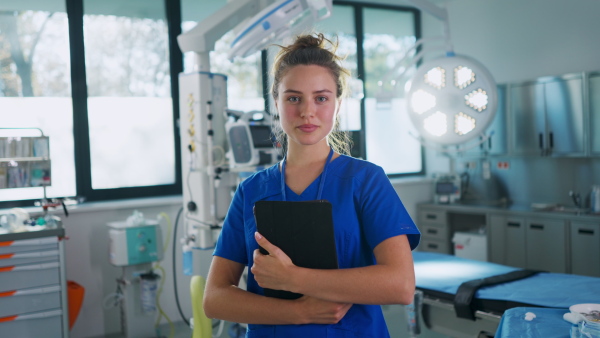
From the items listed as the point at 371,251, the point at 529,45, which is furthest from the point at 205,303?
the point at 529,45

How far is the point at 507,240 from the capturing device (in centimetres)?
484

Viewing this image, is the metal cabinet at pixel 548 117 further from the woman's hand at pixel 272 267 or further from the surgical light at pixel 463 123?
the woman's hand at pixel 272 267

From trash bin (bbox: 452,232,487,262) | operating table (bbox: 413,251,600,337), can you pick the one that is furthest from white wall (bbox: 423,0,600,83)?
operating table (bbox: 413,251,600,337)

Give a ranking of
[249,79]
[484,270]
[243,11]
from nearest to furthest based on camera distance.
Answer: [484,270], [243,11], [249,79]

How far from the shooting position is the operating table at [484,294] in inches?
101

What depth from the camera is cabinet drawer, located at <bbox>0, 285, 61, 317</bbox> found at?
3254 millimetres

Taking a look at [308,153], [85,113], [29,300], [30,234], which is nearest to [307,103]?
[308,153]

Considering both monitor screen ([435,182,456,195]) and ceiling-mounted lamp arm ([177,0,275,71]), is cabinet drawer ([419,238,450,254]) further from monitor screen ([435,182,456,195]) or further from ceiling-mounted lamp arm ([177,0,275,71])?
ceiling-mounted lamp arm ([177,0,275,71])

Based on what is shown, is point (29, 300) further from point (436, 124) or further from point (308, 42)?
point (308, 42)

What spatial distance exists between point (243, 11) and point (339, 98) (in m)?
2.44

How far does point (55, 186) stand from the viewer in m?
4.27

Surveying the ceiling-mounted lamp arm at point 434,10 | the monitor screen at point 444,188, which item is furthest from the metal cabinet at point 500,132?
the ceiling-mounted lamp arm at point 434,10

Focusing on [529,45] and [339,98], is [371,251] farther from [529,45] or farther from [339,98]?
[529,45]

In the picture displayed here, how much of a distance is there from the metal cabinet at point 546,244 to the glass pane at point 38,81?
357 centimetres
